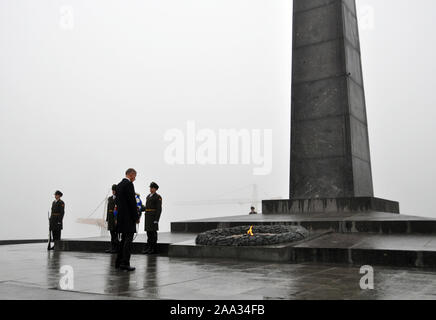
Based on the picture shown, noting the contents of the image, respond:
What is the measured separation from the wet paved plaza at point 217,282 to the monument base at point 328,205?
19.5 ft

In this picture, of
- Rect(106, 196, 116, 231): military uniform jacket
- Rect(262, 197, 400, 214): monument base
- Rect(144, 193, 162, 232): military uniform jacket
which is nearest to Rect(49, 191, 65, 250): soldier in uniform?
Rect(106, 196, 116, 231): military uniform jacket

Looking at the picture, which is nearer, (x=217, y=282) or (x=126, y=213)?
(x=217, y=282)

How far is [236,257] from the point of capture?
7.39 metres

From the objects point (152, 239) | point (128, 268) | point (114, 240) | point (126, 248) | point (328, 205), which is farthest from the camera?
point (328, 205)

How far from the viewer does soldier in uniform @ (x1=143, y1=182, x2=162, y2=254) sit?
8.73 meters

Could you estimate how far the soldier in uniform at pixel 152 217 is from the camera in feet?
28.6

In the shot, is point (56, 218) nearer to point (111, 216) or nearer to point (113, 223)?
point (111, 216)

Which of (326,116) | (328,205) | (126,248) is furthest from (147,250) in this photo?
(326,116)

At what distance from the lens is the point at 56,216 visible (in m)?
11.8

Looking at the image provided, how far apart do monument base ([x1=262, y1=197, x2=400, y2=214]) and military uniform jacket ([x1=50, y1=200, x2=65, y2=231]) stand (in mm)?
6015

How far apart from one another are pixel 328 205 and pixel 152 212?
582cm

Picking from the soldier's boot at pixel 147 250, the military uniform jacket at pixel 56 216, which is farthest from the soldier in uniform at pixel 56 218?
the soldier's boot at pixel 147 250

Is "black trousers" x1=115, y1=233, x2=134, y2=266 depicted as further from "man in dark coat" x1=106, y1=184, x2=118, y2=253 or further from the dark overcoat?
"man in dark coat" x1=106, y1=184, x2=118, y2=253

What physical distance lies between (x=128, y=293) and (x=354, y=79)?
456 inches
